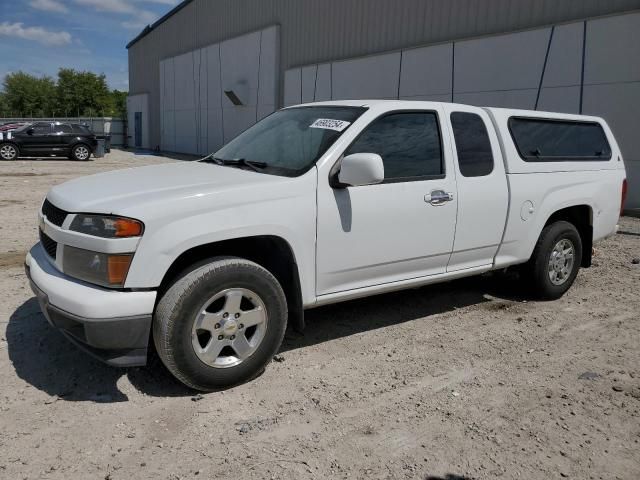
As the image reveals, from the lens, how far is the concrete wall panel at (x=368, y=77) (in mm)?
15672

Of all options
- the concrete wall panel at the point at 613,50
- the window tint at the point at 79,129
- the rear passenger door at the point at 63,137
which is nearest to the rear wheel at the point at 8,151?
the rear passenger door at the point at 63,137

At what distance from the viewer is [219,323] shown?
334 cm

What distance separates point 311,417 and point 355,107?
226 cm

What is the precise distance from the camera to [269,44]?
22328 millimetres

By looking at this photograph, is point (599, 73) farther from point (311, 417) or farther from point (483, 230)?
point (311, 417)

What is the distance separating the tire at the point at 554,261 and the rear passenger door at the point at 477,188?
2.25ft

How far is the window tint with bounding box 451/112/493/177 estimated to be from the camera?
14.7ft

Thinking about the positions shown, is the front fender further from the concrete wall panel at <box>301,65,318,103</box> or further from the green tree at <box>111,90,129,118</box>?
the green tree at <box>111,90,129,118</box>

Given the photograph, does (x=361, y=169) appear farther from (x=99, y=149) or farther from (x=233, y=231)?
(x=99, y=149)

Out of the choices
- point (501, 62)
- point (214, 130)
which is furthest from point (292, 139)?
point (214, 130)

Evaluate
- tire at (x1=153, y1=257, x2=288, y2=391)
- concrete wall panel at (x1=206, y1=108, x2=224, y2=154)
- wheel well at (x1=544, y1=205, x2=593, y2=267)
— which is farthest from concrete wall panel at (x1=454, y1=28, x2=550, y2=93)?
concrete wall panel at (x1=206, y1=108, x2=224, y2=154)

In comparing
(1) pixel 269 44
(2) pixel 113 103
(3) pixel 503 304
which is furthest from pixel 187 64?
(2) pixel 113 103

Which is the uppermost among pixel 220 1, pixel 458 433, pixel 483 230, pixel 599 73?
pixel 220 1

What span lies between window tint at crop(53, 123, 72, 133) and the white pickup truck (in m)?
20.9
